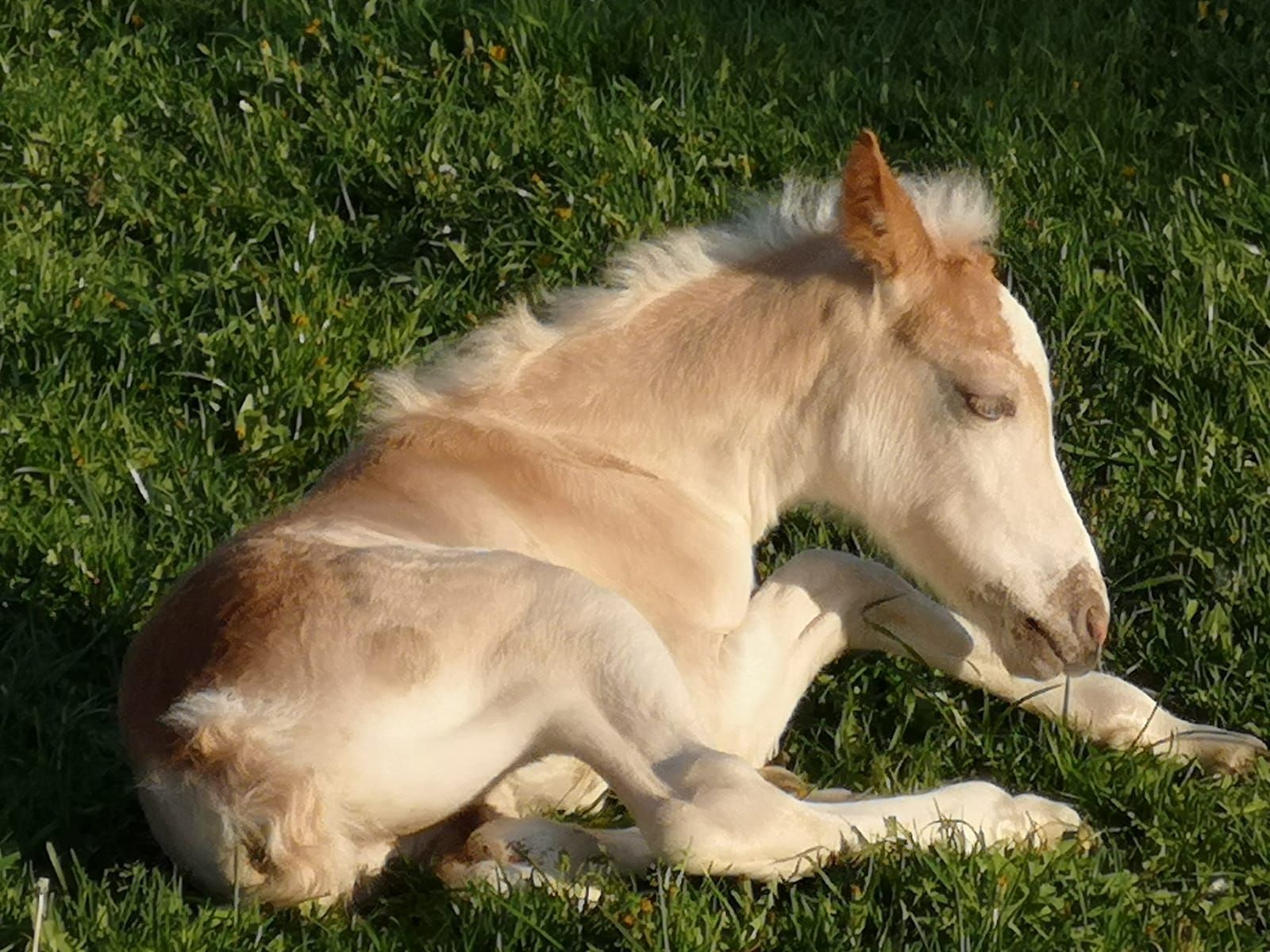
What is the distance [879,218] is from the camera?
14.7 feet

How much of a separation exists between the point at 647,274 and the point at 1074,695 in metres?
1.40

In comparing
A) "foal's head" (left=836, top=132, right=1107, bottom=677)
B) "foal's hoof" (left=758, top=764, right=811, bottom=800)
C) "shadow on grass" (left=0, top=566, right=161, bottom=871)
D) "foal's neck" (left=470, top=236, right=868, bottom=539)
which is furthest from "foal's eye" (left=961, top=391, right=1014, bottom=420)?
"shadow on grass" (left=0, top=566, right=161, bottom=871)

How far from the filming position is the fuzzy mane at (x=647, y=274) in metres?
4.65

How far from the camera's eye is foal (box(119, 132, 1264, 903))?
3.76 metres

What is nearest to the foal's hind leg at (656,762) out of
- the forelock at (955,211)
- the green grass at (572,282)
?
the green grass at (572,282)

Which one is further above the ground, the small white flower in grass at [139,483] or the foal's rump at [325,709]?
the foal's rump at [325,709]

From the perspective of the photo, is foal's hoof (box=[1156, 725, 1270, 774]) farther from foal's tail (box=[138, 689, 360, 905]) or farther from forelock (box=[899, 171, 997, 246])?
foal's tail (box=[138, 689, 360, 905])

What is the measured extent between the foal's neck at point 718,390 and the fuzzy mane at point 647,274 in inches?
2.4

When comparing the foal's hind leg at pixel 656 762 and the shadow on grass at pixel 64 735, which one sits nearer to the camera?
the foal's hind leg at pixel 656 762

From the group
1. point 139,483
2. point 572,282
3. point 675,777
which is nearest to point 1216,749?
point 675,777

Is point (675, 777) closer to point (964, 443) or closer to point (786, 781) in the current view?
point (786, 781)

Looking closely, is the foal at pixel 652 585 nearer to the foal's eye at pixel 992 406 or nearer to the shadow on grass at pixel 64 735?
the foal's eye at pixel 992 406

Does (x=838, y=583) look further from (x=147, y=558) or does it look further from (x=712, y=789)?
(x=147, y=558)

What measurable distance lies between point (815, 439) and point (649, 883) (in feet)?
3.77
